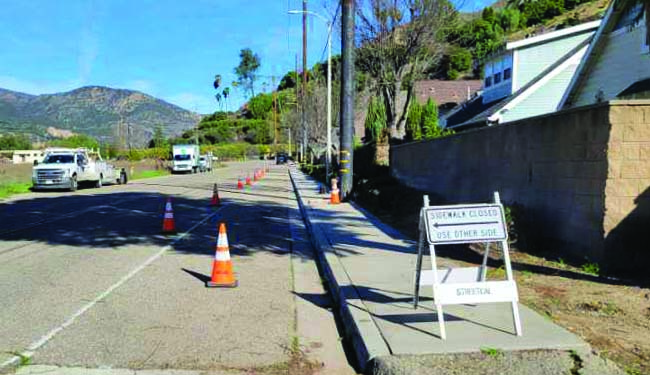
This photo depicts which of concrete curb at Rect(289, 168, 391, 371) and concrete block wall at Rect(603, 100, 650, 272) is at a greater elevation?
concrete block wall at Rect(603, 100, 650, 272)

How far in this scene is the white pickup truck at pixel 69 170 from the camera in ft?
93.5

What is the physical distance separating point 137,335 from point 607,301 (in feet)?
15.8

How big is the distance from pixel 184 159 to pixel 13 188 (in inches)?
1146

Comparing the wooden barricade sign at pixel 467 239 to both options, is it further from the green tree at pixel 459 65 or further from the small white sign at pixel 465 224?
the green tree at pixel 459 65

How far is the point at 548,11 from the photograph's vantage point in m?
78.5

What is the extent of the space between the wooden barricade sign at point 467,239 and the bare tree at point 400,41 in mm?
18840

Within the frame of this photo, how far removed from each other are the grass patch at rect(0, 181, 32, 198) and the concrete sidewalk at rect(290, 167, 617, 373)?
20.9m

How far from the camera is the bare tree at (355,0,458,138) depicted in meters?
23.3

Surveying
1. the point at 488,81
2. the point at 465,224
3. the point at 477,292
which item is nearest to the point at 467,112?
the point at 488,81

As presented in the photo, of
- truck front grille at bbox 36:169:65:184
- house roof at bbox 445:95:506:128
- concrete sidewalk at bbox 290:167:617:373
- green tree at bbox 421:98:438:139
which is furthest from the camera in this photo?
house roof at bbox 445:95:506:128

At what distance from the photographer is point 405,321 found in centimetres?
597

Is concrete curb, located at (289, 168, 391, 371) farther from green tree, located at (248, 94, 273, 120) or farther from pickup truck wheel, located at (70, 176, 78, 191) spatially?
green tree, located at (248, 94, 273, 120)

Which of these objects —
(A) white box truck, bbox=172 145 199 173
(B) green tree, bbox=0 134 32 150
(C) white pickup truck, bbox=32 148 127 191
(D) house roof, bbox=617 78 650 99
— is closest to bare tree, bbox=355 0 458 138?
(D) house roof, bbox=617 78 650 99

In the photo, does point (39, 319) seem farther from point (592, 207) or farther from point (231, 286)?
point (592, 207)
